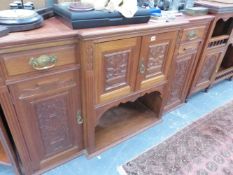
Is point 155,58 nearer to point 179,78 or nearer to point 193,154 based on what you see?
point 179,78

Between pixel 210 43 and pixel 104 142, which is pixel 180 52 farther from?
pixel 104 142

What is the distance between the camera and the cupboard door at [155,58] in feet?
3.75

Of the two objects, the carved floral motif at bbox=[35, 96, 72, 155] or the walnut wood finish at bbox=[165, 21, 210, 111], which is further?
the walnut wood finish at bbox=[165, 21, 210, 111]

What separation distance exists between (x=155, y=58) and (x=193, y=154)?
785mm

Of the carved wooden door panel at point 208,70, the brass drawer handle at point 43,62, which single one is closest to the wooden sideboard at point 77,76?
the brass drawer handle at point 43,62

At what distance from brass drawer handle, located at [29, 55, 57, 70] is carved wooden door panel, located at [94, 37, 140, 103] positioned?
0.22m

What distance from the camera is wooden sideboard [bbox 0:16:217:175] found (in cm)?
83

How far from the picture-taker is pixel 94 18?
0.91 meters

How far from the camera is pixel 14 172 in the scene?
115cm

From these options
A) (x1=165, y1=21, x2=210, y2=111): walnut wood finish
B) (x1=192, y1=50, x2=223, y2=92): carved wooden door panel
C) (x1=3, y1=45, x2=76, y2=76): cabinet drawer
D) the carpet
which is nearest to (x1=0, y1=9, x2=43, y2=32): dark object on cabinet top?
(x1=3, y1=45, x2=76, y2=76): cabinet drawer

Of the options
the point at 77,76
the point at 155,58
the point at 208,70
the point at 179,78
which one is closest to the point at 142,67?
the point at 155,58

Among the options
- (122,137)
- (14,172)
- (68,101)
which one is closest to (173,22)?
(68,101)

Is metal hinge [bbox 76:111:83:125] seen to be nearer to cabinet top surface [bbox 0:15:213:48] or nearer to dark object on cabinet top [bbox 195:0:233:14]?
cabinet top surface [bbox 0:15:213:48]

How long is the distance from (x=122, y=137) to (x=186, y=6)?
1.19m
